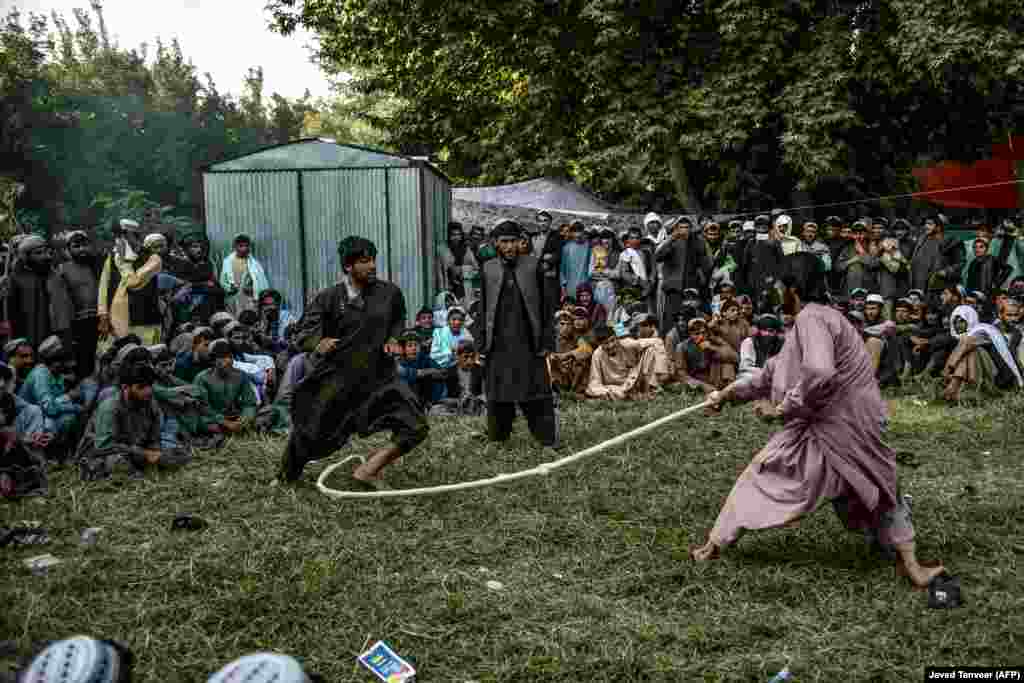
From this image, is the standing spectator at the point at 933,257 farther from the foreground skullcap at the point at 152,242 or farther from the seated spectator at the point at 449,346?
the foreground skullcap at the point at 152,242

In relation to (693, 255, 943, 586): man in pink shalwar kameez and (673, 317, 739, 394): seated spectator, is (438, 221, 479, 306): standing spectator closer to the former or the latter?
(673, 317, 739, 394): seated spectator

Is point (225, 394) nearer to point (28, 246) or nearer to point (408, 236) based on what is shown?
point (28, 246)

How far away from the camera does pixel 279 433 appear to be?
8.56m

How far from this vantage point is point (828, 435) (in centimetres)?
458

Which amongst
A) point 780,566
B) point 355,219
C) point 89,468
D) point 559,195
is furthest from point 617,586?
point 559,195

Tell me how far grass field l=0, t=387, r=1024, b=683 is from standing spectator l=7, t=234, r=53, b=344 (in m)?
2.35

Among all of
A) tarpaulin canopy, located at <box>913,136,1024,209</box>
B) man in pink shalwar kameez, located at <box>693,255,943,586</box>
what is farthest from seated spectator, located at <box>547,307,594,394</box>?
tarpaulin canopy, located at <box>913,136,1024,209</box>

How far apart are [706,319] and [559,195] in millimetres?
7918

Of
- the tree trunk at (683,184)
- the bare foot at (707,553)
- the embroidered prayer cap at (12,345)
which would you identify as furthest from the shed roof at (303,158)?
the bare foot at (707,553)

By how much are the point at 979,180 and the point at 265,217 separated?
14.8 m

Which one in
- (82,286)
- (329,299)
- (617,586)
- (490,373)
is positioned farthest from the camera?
(82,286)

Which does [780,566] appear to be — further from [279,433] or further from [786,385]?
[279,433]

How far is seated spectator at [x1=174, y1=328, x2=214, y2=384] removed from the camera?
898 centimetres

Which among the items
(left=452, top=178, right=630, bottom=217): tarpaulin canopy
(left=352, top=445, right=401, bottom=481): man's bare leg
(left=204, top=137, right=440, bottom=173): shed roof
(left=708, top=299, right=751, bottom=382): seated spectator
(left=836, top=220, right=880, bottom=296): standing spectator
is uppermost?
(left=204, top=137, right=440, bottom=173): shed roof
